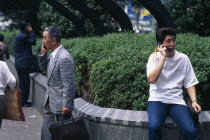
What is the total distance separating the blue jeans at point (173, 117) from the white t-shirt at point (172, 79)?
2.7 inches

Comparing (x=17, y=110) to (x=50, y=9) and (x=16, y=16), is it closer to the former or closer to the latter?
(x=50, y=9)

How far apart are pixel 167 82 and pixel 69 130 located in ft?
3.82

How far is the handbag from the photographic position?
19.5ft

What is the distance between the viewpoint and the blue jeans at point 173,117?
17.6ft

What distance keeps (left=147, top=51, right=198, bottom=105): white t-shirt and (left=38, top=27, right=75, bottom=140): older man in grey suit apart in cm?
86

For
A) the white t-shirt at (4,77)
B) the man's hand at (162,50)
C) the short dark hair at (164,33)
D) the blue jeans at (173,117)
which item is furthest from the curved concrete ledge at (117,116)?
the white t-shirt at (4,77)

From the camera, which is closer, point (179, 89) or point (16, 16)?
point (179, 89)

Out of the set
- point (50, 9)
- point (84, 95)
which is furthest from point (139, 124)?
point (50, 9)

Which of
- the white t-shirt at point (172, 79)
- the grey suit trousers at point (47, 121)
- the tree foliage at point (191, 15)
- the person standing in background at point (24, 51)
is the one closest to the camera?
the white t-shirt at point (172, 79)

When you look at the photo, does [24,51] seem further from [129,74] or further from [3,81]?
[3,81]

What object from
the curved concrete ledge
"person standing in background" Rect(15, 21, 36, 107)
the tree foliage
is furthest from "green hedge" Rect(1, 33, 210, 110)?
the tree foliage

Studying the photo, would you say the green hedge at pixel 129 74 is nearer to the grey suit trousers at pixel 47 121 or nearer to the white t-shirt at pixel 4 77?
the grey suit trousers at pixel 47 121

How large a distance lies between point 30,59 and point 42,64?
215 inches

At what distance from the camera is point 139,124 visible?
5785 mm
